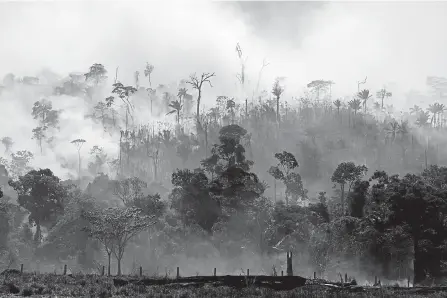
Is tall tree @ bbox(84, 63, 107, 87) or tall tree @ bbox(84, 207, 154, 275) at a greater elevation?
tall tree @ bbox(84, 63, 107, 87)

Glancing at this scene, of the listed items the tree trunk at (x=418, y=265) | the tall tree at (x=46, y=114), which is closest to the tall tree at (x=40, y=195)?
the tree trunk at (x=418, y=265)

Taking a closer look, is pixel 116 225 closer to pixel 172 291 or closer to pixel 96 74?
pixel 172 291

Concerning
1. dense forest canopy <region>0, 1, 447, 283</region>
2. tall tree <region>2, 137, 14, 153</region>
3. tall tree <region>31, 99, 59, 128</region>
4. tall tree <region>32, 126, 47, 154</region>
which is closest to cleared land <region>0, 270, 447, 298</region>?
dense forest canopy <region>0, 1, 447, 283</region>

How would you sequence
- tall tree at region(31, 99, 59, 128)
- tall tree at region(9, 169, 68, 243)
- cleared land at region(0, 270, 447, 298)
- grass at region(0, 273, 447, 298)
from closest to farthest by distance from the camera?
1. grass at region(0, 273, 447, 298)
2. cleared land at region(0, 270, 447, 298)
3. tall tree at region(9, 169, 68, 243)
4. tall tree at region(31, 99, 59, 128)

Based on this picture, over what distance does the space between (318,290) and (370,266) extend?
32655mm

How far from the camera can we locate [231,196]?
75.1 m

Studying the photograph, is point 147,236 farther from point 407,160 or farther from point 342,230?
point 407,160

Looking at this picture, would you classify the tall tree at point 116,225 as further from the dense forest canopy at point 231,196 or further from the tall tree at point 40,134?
the tall tree at point 40,134

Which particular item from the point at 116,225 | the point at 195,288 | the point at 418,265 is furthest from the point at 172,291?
the point at 116,225

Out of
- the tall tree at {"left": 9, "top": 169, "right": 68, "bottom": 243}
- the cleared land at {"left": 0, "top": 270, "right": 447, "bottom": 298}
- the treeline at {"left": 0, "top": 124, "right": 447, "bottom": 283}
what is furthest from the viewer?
the tall tree at {"left": 9, "top": 169, "right": 68, "bottom": 243}

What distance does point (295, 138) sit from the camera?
134250 mm

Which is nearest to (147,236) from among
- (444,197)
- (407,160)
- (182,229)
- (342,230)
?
(182,229)

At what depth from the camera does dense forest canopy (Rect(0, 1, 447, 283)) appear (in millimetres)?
56781

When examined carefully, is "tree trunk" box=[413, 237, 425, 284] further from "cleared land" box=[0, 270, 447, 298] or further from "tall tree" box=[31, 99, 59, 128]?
"tall tree" box=[31, 99, 59, 128]
